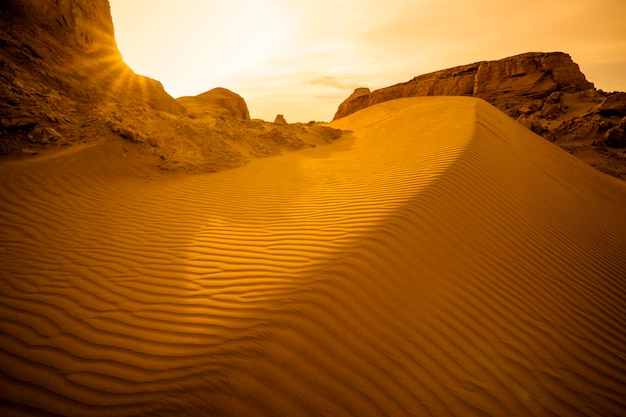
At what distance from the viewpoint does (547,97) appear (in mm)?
22500

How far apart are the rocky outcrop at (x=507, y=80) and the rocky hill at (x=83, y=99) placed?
26864mm

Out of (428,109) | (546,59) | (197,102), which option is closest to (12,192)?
(428,109)

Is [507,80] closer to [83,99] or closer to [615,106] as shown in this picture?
[615,106]

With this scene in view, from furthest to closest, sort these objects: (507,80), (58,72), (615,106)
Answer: (507,80), (615,106), (58,72)

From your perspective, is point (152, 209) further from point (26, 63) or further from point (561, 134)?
point (561, 134)

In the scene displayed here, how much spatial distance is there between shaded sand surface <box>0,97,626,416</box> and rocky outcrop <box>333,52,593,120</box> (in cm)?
2664

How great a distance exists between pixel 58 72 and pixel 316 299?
8.92m

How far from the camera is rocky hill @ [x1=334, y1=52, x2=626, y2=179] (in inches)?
499

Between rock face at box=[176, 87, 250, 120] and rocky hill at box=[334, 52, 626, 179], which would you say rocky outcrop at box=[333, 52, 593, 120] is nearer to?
rocky hill at box=[334, 52, 626, 179]

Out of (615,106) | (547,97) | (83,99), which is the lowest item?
(83,99)

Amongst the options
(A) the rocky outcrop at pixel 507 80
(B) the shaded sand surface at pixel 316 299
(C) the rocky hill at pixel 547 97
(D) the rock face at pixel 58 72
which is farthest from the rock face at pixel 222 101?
(A) the rocky outcrop at pixel 507 80

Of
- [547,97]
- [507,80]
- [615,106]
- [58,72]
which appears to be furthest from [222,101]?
[547,97]

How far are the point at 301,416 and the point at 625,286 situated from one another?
4.59 metres

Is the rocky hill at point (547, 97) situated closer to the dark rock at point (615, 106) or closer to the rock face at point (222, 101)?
the dark rock at point (615, 106)
